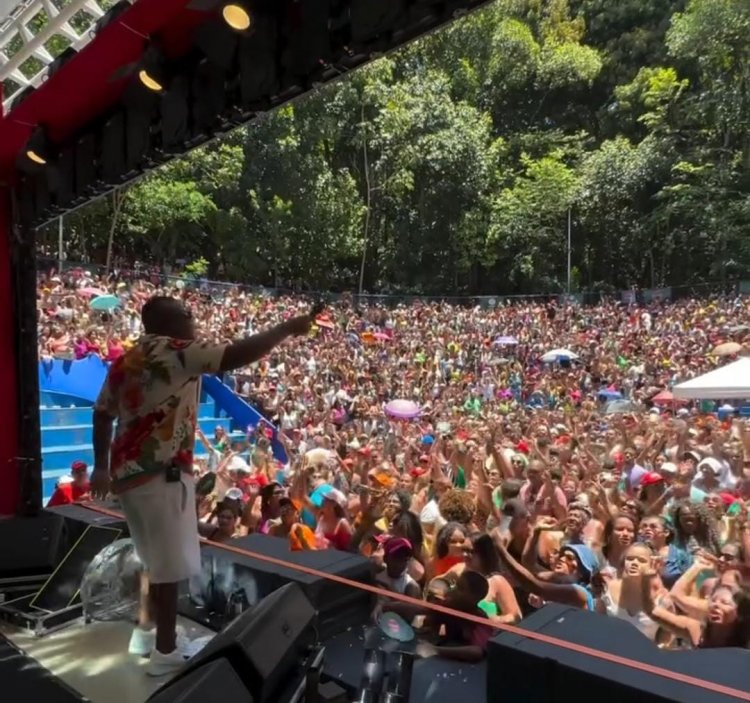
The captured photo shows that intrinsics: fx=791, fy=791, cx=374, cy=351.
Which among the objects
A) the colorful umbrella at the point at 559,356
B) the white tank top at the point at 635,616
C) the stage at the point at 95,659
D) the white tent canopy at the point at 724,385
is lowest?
the white tank top at the point at 635,616

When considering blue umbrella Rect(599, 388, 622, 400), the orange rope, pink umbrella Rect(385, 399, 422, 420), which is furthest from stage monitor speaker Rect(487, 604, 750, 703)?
blue umbrella Rect(599, 388, 622, 400)

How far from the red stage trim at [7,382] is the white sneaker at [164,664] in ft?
5.89

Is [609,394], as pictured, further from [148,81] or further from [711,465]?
[148,81]

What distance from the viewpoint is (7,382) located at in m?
3.53

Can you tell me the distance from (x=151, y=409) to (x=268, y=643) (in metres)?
0.62

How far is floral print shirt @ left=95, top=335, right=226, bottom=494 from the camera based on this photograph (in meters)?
1.79

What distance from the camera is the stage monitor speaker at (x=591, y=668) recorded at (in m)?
1.29

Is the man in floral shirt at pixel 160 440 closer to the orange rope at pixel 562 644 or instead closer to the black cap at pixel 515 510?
the orange rope at pixel 562 644

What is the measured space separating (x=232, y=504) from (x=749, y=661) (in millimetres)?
2732

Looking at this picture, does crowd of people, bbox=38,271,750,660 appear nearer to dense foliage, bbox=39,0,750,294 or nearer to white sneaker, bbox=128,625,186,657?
white sneaker, bbox=128,625,186,657

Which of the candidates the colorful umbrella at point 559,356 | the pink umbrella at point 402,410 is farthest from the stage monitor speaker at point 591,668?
the colorful umbrella at point 559,356

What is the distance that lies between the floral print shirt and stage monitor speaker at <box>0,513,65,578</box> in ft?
3.94

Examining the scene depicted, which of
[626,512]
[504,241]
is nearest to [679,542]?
[626,512]

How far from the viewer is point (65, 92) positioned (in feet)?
9.45
